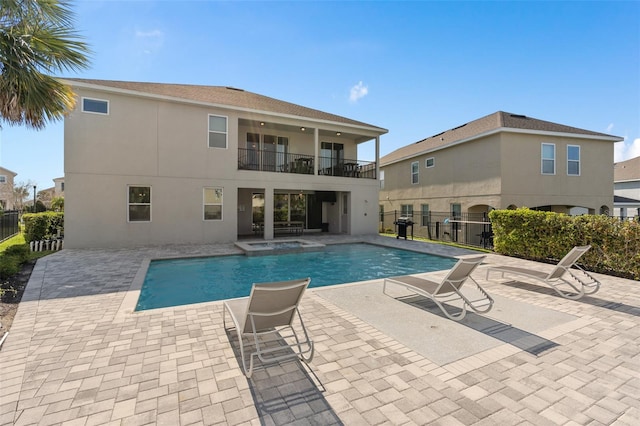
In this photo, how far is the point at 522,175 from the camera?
16.2m

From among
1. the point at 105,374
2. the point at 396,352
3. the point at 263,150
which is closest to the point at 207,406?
the point at 105,374

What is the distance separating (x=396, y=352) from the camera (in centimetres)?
369

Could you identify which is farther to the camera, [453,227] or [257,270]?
[453,227]

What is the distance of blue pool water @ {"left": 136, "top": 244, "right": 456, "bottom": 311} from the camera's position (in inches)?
277

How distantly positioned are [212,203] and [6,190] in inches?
1588

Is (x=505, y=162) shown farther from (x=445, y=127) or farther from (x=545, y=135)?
(x=445, y=127)

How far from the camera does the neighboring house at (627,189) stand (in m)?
25.8

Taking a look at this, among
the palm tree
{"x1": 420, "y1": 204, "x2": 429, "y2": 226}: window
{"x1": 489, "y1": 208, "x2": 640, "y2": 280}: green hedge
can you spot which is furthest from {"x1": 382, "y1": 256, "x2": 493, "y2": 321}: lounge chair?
{"x1": 420, "y1": 204, "x2": 429, "y2": 226}: window

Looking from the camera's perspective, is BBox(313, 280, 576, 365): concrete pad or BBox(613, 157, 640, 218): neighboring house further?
BBox(613, 157, 640, 218): neighboring house

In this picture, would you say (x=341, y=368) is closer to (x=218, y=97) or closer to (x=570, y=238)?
(x=570, y=238)

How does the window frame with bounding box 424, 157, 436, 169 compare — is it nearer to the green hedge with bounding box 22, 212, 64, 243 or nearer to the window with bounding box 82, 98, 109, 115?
the window with bounding box 82, 98, 109, 115

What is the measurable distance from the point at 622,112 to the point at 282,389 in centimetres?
2448

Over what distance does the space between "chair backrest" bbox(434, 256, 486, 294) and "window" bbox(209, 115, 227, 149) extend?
12.3 metres

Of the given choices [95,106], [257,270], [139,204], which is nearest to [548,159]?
[257,270]
